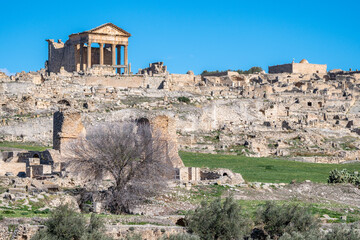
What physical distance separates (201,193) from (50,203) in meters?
6.36

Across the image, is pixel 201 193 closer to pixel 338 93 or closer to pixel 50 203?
pixel 50 203

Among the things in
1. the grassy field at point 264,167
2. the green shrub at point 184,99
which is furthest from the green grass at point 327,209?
the green shrub at point 184,99

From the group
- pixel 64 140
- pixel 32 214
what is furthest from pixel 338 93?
pixel 32 214

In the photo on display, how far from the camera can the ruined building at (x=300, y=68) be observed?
3912 inches

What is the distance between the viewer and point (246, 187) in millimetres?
29625

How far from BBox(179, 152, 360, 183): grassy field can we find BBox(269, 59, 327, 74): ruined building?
5135 cm

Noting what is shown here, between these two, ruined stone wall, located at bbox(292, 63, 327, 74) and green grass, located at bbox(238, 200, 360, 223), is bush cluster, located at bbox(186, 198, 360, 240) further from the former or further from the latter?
ruined stone wall, located at bbox(292, 63, 327, 74)

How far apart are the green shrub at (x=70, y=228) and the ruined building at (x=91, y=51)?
5366 cm

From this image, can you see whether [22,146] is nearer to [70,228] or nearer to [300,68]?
[70,228]

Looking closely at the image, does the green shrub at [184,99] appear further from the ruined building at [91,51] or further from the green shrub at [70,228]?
the green shrub at [70,228]

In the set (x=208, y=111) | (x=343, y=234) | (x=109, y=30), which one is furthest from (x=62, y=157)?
(x=109, y=30)

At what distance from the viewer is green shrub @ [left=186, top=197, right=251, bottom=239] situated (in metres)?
19.9

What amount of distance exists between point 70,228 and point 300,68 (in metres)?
84.7

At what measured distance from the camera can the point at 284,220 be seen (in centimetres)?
2125
